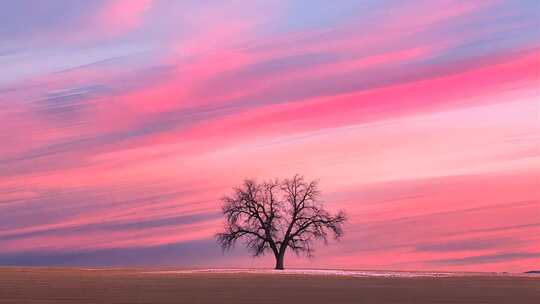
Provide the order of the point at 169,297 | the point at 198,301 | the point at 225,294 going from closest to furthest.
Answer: the point at 198,301
the point at 169,297
the point at 225,294

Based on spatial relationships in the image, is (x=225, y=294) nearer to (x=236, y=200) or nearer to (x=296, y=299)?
(x=296, y=299)

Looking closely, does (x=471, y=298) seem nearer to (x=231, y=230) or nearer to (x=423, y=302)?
(x=423, y=302)

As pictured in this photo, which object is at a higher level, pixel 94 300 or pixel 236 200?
pixel 236 200

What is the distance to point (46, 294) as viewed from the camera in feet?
112

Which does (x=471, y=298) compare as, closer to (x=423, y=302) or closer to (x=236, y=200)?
(x=423, y=302)

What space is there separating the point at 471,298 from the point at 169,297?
478 inches

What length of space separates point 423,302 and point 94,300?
11800mm

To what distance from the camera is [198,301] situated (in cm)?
3011

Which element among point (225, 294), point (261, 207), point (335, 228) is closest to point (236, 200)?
point (261, 207)

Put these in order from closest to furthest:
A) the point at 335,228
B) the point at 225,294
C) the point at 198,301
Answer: the point at 198,301, the point at 225,294, the point at 335,228

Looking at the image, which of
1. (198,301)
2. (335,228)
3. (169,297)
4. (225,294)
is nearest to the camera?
(198,301)

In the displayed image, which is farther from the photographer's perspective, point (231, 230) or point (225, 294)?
point (231, 230)

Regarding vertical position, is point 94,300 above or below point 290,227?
below

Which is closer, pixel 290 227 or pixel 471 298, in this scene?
pixel 471 298
